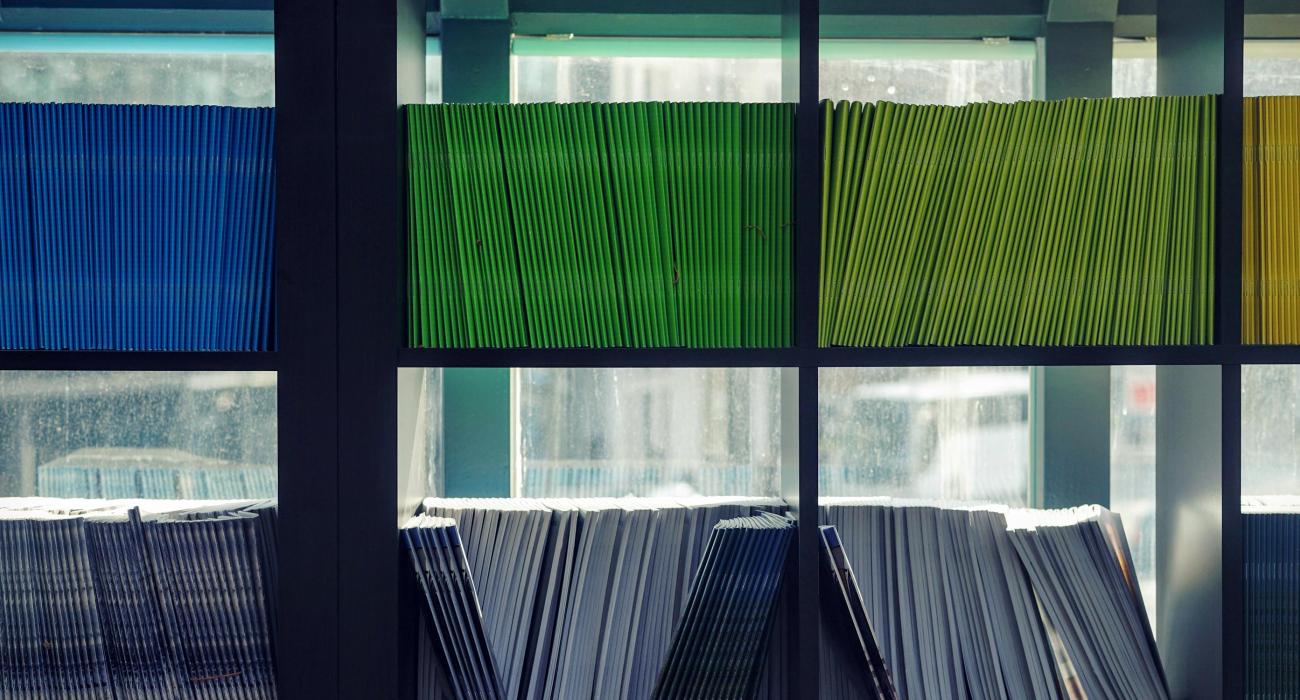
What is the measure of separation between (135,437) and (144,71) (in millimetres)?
683

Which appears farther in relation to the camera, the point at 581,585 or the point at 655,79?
the point at 655,79

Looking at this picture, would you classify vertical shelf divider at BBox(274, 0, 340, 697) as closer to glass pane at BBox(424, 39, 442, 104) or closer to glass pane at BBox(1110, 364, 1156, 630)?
glass pane at BBox(424, 39, 442, 104)

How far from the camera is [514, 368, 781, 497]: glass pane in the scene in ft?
5.76

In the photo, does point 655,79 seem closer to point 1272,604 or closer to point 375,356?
point 375,356

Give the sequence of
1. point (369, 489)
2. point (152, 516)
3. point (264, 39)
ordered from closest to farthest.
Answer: point (369, 489) → point (152, 516) → point (264, 39)

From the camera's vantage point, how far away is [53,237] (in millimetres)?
1283

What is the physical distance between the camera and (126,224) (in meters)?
1.28

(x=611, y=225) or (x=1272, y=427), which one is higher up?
(x=611, y=225)

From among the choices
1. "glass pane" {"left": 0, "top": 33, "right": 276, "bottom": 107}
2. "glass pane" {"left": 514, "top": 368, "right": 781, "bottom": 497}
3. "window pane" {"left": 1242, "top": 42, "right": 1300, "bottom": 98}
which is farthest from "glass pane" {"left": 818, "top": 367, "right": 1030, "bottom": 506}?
"glass pane" {"left": 0, "top": 33, "right": 276, "bottom": 107}

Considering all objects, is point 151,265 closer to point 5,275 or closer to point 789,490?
point 5,275

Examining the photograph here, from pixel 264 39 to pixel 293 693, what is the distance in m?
1.17

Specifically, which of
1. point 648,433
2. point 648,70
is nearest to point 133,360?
point 648,433

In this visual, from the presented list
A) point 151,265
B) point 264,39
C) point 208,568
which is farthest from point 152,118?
point 208,568

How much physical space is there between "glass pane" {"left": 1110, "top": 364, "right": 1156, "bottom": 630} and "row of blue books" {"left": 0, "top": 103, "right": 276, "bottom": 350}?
153 cm
